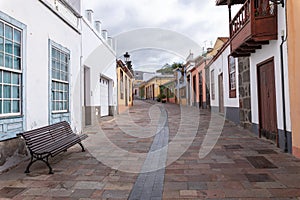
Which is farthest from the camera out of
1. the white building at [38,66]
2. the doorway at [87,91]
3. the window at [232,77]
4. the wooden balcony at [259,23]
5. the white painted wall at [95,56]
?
the window at [232,77]

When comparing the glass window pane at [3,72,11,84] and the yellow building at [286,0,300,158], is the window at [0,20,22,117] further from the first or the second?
the yellow building at [286,0,300,158]

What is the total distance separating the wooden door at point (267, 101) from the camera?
21.6ft

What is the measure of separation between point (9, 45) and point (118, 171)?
3095mm

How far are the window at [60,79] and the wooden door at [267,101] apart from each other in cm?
563

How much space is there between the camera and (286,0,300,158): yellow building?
508 cm

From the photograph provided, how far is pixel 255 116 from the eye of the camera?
26.6 feet

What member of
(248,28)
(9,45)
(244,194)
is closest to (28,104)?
(9,45)

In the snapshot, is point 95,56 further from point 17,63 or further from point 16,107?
point 16,107

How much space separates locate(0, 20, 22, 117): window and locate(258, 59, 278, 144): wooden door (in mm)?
5855

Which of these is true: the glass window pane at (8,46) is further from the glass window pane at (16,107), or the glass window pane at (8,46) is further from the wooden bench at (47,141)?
the wooden bench at (47,141)

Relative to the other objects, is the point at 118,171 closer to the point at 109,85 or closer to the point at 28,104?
the point at 28,104

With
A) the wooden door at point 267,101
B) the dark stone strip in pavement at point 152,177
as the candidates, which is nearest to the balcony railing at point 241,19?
the wooden door at point 267,101

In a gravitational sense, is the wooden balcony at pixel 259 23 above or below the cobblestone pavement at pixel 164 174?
above

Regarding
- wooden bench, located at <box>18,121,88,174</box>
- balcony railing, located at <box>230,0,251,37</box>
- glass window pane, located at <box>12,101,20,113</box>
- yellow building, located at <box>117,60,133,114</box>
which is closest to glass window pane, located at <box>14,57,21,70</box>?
glass window pane, located at <box>12,101,20,113</box>
